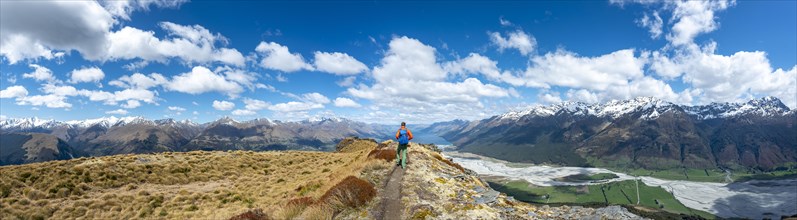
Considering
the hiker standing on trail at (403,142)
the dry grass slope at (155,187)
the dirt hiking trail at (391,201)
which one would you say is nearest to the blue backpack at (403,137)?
the hiker standing on trail at (403,142)

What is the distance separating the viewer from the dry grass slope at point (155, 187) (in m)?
26.8

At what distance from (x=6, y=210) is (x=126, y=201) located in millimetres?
7659

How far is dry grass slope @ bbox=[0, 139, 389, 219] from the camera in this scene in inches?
1054

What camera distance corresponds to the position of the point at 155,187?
35.8 meters

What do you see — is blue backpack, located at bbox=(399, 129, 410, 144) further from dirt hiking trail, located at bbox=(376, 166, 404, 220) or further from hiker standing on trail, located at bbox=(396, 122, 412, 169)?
dirt hiking trail, located at bbox=(376, 166, 404, 220)

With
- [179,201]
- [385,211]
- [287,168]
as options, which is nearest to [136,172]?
[179,201]

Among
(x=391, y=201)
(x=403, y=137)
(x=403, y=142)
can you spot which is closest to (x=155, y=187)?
(x=403, y=142)

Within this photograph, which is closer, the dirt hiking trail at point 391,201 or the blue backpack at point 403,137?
the dirt hiking trail at point 391,201

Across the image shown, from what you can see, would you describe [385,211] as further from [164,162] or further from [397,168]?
[164,162]

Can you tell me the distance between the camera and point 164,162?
43.6 meters

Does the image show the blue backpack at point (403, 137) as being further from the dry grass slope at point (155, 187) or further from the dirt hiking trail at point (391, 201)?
the dirt hiking trail at point (391, 201)

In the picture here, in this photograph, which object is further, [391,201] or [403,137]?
[403,137]

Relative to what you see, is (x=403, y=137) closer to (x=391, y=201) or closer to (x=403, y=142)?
(x=403, y=142)

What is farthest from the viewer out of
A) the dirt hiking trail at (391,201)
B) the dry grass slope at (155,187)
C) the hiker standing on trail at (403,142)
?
the dry grass slope at (155,187)
